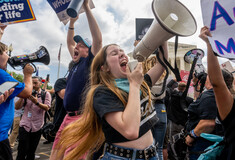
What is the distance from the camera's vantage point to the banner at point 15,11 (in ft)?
8.81

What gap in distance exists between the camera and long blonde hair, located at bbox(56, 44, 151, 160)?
1352 millimetres

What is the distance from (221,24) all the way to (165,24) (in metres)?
0.43

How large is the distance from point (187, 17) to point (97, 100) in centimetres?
114

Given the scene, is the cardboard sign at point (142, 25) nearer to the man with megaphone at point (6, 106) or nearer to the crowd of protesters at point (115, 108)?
the crowd of protesters at point (115, 108)

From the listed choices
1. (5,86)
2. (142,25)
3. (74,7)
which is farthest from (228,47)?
(5,86)

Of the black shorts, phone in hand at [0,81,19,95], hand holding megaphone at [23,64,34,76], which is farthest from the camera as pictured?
hand holding megaphone at [23,64,34,76]

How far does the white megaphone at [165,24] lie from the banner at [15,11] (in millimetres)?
2179

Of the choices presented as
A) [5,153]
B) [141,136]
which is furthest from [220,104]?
[5,153]

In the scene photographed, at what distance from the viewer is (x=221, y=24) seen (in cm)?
119

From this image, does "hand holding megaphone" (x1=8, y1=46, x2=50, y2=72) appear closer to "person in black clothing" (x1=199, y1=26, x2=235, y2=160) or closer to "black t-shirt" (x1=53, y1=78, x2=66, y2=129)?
"black t-shirt" (x1=53, y1=78, x2=66, y2=129)

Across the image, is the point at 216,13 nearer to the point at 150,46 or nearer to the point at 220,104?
the point at 150,46

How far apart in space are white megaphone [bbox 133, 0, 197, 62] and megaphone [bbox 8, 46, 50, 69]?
1.86 m

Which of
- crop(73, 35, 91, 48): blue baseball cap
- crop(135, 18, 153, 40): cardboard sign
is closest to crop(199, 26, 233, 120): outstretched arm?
crop(135, 18, 153, 40): cardboard sign

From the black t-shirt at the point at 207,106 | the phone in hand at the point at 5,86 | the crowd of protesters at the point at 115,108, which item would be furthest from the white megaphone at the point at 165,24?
the phone in hand at the point at 5,86
